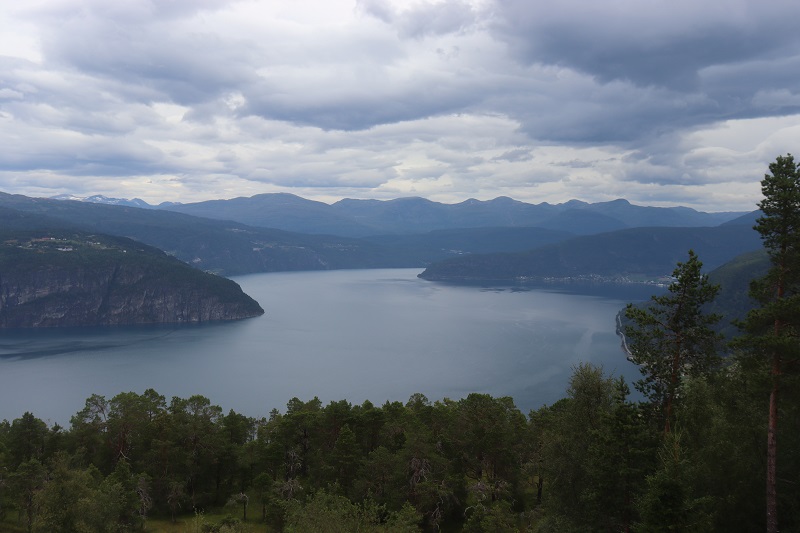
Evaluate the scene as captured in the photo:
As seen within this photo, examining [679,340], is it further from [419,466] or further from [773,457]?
[419,466]

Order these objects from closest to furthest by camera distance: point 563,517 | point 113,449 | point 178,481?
point 563,517 < point 178,481 < point 113,449

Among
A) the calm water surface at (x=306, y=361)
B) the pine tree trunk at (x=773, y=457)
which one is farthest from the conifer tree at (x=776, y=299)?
the calm water surface at (x=306, y=361)

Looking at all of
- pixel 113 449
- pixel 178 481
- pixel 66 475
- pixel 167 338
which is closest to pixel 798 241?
pixel 66 475

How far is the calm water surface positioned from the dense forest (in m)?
36.7

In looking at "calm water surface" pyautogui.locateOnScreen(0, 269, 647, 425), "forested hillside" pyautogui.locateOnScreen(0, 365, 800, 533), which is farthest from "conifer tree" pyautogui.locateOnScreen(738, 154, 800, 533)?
"calm water surface" pyautogui.locateOnScreen(0, 269, 647, 425)

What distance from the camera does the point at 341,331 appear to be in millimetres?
177500

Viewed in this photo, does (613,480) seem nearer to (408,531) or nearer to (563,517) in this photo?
(563,517)

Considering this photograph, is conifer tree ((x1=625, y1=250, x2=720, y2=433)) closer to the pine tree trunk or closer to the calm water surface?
the pine tree trunk

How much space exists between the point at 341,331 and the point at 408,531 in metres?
154

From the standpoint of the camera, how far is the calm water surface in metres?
102

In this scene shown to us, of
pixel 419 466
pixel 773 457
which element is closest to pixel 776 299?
pixel 773 457

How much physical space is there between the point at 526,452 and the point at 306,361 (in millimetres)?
97671

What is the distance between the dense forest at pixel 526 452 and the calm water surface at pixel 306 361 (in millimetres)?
36655

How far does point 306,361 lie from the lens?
133000 mm
